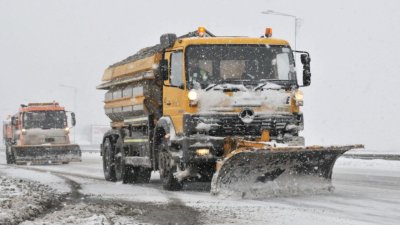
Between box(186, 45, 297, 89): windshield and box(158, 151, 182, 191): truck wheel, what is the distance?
1608 mm

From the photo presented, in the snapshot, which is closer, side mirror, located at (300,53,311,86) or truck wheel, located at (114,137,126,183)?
side mirror, located at (300,53,311,86)

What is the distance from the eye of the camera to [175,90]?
42.0ft

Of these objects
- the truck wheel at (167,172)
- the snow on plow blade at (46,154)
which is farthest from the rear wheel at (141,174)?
the snow on plow blade at (46,154)

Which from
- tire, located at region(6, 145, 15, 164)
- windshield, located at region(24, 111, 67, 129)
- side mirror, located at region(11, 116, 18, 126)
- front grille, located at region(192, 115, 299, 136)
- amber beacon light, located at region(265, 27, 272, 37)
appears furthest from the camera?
side mirror, located at region(11, 116, 18, 126)

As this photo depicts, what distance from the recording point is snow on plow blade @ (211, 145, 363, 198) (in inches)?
438

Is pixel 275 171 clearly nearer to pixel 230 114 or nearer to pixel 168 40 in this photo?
pixel 230 114

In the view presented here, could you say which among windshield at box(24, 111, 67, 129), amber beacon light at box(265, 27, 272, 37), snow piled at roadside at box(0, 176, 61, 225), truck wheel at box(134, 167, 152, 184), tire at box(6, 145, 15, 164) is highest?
amber beacon light at box(265, 27, 272, 37)

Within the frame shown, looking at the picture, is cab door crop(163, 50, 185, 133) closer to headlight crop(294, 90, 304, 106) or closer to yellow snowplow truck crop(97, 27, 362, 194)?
yellow snowplow truck crop(97, 27, 362, 194)

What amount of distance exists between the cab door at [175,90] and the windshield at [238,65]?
196 millimetres

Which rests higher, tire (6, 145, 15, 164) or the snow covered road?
tire (6, 145, 15, 164)

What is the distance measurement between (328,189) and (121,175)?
6.07m

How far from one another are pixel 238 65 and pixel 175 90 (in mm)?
1228

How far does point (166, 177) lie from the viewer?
1333cm

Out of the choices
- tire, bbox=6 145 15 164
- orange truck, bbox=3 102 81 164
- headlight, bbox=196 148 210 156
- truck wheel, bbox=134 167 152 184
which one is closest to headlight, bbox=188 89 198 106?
headlight, bbox=196 148 210 156
